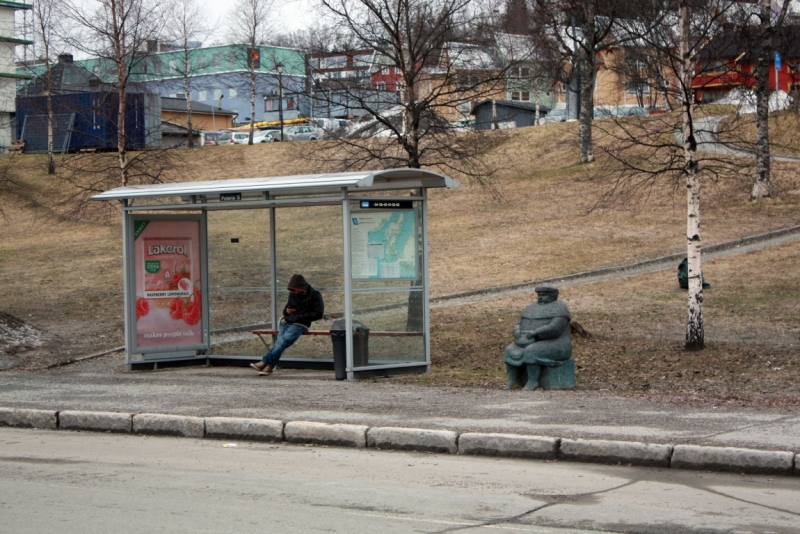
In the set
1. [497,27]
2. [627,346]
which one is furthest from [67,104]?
[627,346]

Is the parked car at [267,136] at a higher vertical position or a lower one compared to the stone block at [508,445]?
higher

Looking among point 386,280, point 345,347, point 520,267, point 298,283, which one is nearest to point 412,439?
point 345,347

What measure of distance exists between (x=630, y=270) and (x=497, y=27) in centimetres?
765

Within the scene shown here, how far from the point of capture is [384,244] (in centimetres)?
1478

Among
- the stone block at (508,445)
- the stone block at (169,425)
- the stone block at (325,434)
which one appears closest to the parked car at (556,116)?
the stone block at (169,425)

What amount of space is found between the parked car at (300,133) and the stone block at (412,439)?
51793 millimetres

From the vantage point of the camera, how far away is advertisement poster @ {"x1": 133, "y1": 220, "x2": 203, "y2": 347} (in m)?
16.6

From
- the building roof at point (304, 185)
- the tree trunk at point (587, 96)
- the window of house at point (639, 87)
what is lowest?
the building roof at point (304, 185)

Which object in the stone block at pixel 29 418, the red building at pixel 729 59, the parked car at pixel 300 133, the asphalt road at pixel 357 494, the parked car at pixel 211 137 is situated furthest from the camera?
the parked car at pixel 211 137

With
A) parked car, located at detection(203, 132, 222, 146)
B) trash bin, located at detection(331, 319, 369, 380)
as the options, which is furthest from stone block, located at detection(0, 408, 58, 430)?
parked car, located at detection(203, 132, 222, 146)

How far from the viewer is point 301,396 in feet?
39.8

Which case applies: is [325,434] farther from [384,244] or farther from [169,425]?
[384,244]

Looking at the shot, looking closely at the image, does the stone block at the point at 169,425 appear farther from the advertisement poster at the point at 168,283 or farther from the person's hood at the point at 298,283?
the advertisement poster at the point at 168,283

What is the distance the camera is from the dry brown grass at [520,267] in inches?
627
